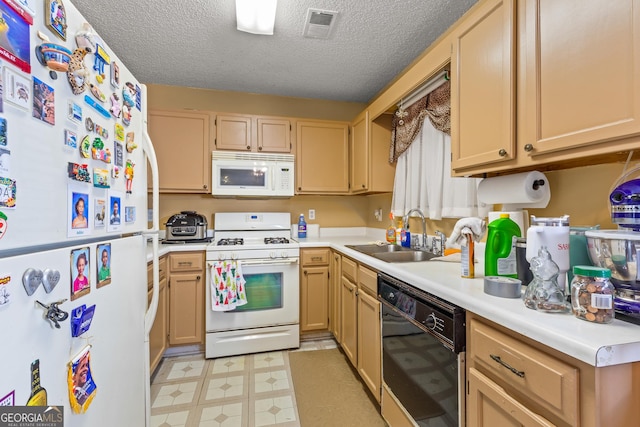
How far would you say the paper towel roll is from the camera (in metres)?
1.18

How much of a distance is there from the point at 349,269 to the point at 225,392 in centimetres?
118

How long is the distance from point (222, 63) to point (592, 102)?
2457 mm

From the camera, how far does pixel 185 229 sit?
252cm

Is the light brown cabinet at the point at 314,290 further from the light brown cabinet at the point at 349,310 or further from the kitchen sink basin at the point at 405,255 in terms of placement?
the kitchen sink basin at the point at 405,255

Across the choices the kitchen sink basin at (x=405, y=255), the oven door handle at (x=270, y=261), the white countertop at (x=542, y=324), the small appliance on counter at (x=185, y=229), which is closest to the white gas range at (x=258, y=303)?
the oven door handle at (x=270, y=261)

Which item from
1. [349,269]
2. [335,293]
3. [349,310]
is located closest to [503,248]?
[349,269]

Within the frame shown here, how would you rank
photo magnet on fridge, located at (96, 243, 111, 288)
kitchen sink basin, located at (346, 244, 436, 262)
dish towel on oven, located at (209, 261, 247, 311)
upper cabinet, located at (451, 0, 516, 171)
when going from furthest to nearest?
1. dish towel on oven, located at (209, 261, 247, 311)
2. kitchen sink basin, located at (346, 244, 436, 262)
3. upper cabinet, located at (451, 0, 516, 171)
4. photo magnet on fridge, located at (96, 243, 111, 288)

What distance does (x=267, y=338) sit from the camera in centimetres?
239

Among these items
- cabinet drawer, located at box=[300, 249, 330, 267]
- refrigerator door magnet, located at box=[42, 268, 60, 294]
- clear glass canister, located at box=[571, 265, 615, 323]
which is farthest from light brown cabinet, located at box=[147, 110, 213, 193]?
clear glass canister, located at box=[571, 265, 615, 323]

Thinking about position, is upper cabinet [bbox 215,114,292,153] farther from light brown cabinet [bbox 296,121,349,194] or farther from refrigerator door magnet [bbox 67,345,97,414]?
refrigerator door magnet [bbox 67,345,97,414]

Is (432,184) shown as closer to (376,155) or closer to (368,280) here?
(376,155)

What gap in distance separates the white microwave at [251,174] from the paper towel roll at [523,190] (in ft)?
6.10

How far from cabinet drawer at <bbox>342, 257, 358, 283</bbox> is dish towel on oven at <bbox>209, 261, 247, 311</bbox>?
843 millimetres

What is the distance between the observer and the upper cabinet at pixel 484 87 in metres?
1.11
